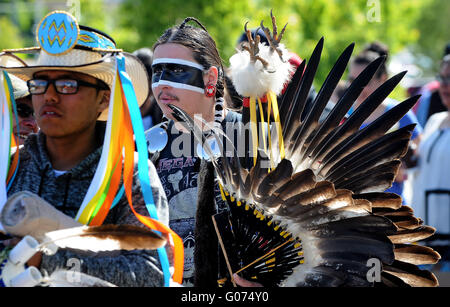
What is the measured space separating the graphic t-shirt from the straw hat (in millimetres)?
670

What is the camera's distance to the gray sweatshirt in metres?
2.10

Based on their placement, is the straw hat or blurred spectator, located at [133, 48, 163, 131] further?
blurred spectator, located at [133, 48, 163, 131]

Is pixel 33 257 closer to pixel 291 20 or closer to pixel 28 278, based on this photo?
pixel 28 278

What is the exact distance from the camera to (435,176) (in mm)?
4961

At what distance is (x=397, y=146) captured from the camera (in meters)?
2.71

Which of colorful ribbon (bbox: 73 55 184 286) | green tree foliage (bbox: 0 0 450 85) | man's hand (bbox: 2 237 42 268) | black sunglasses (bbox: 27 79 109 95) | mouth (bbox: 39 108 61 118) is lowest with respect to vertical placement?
man's hand (bbox: 2 237 42 268)

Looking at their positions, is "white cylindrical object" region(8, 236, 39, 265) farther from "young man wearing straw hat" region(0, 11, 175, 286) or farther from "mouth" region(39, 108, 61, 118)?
"mouth" region(39, 108, 61, 118)

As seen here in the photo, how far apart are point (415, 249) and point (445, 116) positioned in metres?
2.68

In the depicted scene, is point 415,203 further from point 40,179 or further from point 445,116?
point 40,179

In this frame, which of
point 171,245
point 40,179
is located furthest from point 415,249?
point 40,179

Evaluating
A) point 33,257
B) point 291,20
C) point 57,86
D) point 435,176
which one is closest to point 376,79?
point 435,176

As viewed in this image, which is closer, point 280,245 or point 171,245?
point 171,245

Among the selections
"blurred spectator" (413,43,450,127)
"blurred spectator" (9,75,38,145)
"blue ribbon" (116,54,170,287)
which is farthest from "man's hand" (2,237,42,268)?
"blurred spectator" (413,43,450,127)

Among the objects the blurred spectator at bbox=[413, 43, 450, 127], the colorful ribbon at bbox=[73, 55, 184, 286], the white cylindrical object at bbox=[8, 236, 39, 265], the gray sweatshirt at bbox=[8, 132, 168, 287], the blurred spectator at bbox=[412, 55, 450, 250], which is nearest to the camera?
the white cylindrical object at bbox=[8, 236, 39, 265]
